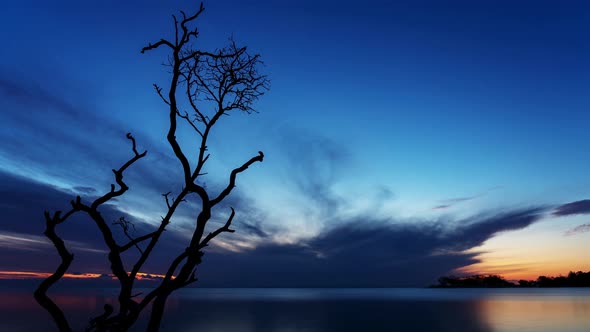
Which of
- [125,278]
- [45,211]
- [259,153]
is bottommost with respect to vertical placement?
[125,278]

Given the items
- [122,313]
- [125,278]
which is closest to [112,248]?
[125,278]

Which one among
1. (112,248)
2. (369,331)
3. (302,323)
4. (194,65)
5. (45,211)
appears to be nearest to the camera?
(45,211)

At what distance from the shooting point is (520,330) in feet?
172

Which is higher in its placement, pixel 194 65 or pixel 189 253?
pixel 194 65

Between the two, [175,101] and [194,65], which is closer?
[175,101]

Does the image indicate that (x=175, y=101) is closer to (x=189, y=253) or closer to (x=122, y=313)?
(x=189, y=253)

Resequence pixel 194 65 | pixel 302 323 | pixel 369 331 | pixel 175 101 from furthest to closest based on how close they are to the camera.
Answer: pixel 302 323, pixel 369 331, pixel 194 65, pixel 175 101

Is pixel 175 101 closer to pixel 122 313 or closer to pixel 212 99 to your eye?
pixel 212 99

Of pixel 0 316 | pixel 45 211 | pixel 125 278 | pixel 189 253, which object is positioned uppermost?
pixel 45 211

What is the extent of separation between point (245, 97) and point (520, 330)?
57.1m

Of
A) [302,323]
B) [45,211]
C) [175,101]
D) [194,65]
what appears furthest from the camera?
[302,323]

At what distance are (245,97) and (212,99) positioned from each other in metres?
0.53

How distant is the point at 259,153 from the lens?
6.30 m

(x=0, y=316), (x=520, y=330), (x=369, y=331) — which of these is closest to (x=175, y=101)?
(x=369, y=331)
